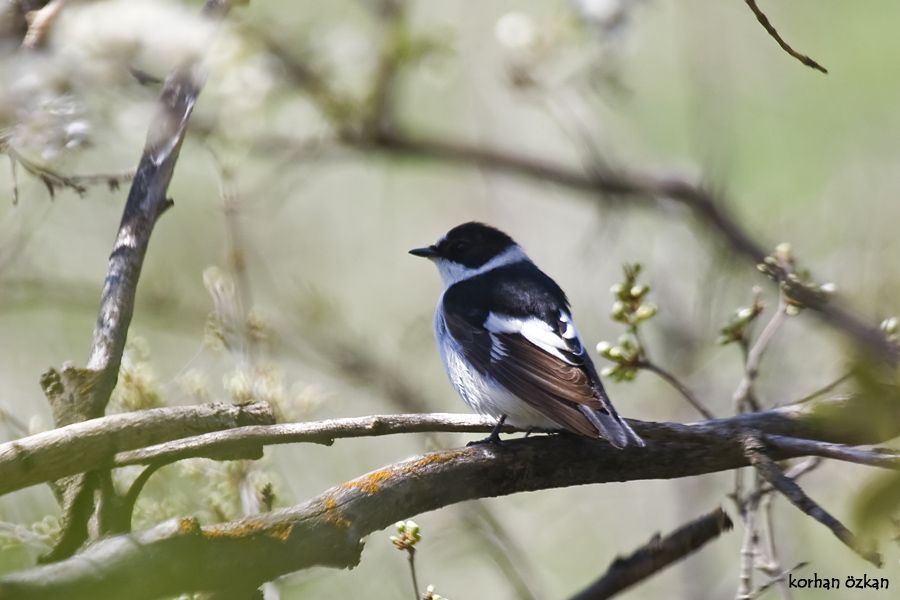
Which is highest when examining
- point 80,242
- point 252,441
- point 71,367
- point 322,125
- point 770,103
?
point 770,103

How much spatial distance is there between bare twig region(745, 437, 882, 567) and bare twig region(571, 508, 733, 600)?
17 centimetres

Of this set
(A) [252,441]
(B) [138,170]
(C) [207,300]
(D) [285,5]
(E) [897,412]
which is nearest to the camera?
(E) [897,412]

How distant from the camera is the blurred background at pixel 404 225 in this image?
3113mm

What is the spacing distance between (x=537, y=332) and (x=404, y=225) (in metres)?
4.16

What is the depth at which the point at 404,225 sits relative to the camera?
8047mm

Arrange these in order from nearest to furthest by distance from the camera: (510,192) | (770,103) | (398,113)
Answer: (398,113) → (510,192) → (770,103)

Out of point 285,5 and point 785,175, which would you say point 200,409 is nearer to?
point 285,5

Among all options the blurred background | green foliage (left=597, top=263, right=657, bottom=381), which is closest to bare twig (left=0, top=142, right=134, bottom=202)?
the blurred background

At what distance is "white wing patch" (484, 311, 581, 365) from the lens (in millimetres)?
3861

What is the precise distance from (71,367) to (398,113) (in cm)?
370

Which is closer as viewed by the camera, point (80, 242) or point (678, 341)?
point (678, 341)

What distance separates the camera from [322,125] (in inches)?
212

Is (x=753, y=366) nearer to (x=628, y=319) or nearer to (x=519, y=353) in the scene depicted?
(x=628, y=319)

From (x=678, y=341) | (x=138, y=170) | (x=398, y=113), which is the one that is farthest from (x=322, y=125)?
(x=138, y=170)
